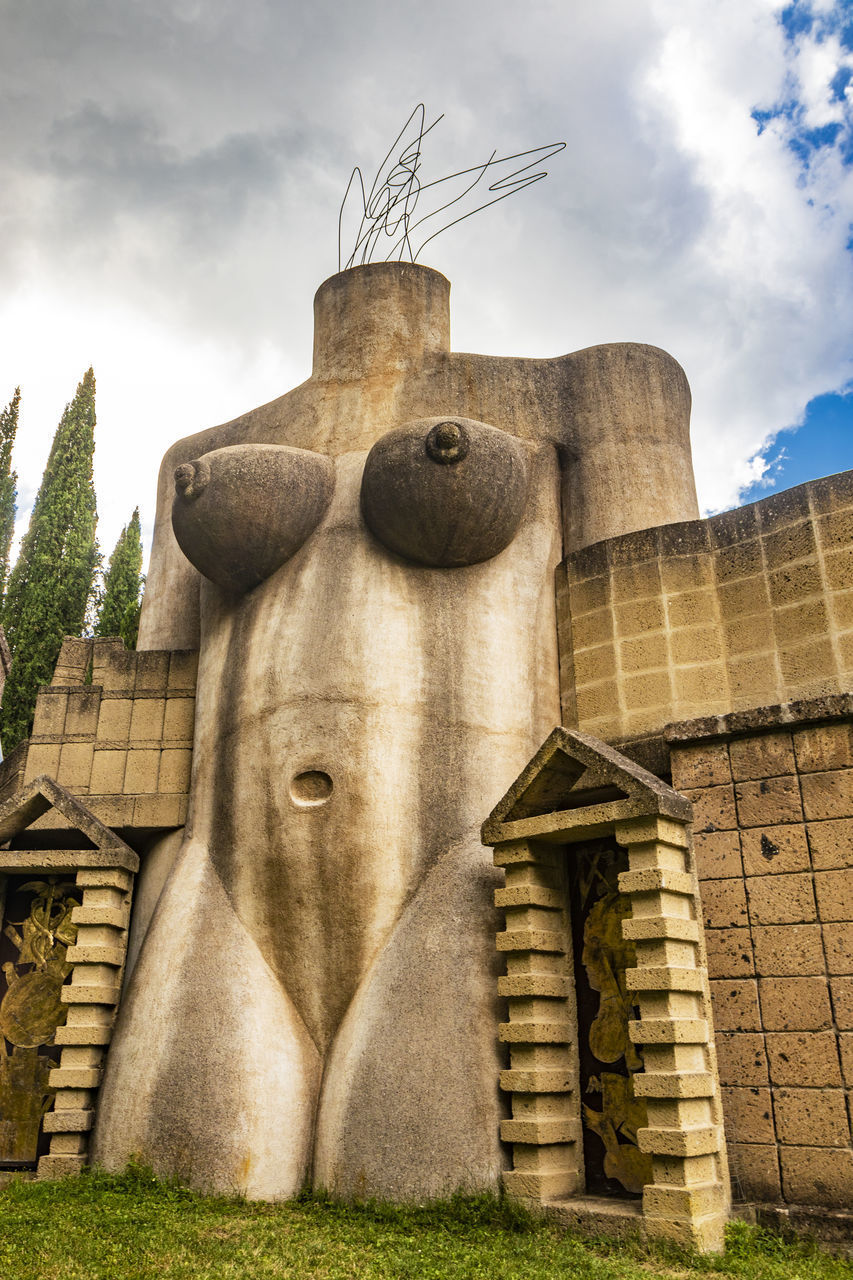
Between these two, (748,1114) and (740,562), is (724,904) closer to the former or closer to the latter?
(748,1114)

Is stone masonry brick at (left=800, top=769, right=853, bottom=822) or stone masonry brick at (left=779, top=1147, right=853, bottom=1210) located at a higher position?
stone masonry brick at (left=800, top=769, right=853, bottom=822)

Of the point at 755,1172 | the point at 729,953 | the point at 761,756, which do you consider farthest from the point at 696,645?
the point at 755,1172

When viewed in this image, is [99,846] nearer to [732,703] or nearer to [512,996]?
[512,996]

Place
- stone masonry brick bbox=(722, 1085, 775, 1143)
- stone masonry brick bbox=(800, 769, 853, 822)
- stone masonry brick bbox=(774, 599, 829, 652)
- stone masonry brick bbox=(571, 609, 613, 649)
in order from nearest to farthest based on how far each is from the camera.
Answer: stone masonry brick bbox=(722, 1085, 775, 1143) < stone masonry brick bbox=(800, 769, 853, 822) < stone masonry brick bbox=(774, 599, 829, 652) < stone masonry brick bbox=(571, 609, 613, 649)

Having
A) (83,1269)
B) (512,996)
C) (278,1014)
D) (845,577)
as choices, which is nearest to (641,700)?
(845,577)

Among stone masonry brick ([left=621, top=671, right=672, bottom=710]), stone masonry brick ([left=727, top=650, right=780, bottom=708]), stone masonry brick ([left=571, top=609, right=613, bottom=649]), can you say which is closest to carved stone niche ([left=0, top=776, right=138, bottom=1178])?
stone masonry brick ([left=571, top=609, right=613, bottom=649])

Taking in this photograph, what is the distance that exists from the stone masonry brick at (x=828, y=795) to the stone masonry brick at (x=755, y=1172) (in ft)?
6.85

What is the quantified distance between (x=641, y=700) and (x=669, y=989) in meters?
2.76

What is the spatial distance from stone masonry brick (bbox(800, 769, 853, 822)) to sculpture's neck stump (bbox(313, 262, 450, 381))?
5.66 meters

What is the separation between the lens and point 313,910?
26.6ft

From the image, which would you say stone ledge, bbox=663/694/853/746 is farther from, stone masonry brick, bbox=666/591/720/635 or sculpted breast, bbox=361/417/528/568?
sculpted breast, bbox=361/417/528/568

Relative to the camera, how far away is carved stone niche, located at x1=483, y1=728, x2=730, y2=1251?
6180 mm

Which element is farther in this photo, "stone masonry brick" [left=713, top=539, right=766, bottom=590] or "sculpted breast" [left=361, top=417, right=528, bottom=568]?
"sculpted breast" [left=361, top=417, right=528, bottom=568]

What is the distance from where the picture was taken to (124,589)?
28391 millimetres
